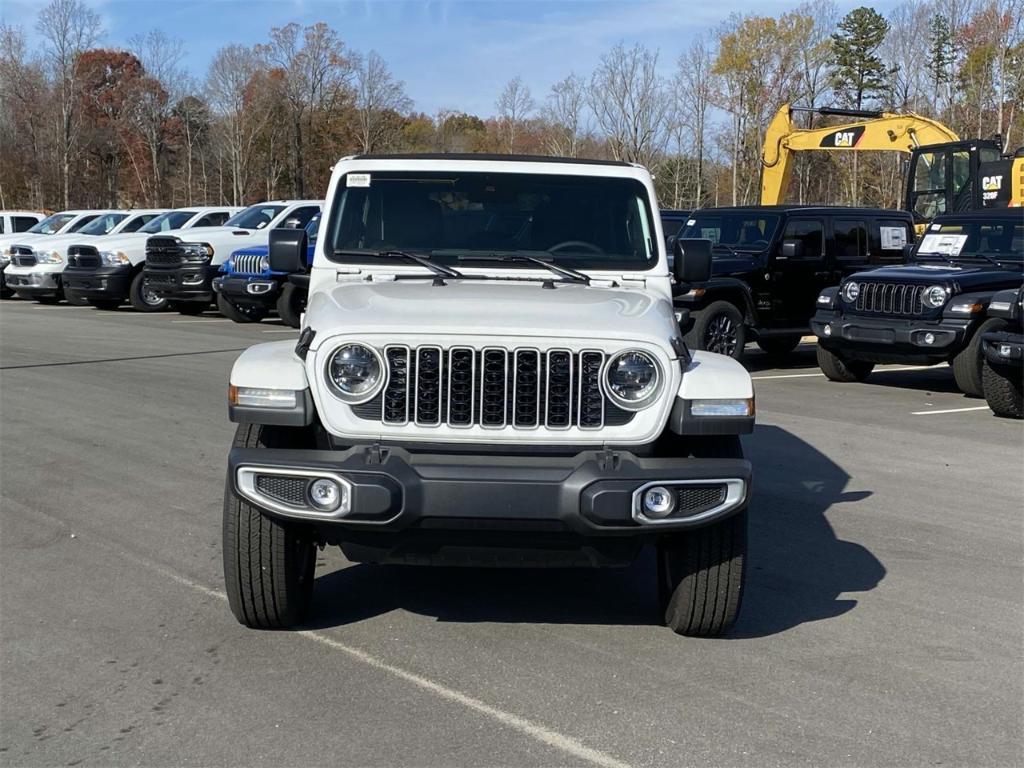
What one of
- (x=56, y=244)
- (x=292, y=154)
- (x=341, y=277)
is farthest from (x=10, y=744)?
(x=292, y=154)

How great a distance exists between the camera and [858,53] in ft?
183

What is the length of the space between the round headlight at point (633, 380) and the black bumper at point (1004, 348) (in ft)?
22.4

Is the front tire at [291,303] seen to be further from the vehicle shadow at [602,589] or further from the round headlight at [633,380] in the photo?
the round headlight at [633,380]

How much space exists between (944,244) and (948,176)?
877cm

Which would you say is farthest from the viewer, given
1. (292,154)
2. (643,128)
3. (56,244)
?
(292,154)

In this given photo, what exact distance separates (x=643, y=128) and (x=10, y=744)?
3678 cm

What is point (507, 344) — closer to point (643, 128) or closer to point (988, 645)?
point (988, 645)

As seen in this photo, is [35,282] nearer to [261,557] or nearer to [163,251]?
[163,251]

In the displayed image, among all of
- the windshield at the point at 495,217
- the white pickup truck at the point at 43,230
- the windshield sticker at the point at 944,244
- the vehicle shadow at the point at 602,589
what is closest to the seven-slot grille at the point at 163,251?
the white pickup truck at the point at 43,230

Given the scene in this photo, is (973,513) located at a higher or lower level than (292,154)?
lower

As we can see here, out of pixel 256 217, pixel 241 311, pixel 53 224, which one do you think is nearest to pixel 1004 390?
pixel 241 311

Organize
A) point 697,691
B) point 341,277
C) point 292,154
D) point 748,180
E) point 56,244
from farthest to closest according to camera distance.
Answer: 1. point 292,154
2. point 748,180
3. point 56,244
4. point 341,277
5. point 697,691

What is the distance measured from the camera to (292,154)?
53.0m

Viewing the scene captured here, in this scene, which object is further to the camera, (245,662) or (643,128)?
(643,128)
